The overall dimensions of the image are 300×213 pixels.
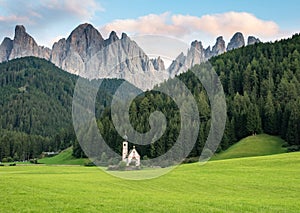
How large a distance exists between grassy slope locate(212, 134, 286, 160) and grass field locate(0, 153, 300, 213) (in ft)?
124

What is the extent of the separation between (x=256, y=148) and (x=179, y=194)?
59564mm

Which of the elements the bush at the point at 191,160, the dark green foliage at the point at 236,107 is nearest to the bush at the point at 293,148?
the dark green foliage at the point at 236,107

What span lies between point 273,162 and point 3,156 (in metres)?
113

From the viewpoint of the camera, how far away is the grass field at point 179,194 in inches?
891

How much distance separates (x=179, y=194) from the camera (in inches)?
1206

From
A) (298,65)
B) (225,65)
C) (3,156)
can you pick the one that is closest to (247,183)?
(298,65)

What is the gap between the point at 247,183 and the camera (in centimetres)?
3641

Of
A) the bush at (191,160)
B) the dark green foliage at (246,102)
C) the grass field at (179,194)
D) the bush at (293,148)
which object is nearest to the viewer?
the grass field at (179,194)

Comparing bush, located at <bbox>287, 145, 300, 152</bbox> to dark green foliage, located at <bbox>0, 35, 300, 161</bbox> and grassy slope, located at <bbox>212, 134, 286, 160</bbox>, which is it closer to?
grassy slope, located at <bbox>212, 134, 286, 160</bbox>

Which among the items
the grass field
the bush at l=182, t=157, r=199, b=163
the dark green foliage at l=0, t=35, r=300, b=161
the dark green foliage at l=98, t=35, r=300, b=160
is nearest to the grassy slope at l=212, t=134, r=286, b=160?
the dark green foliage at l=0, t=35, r=300, b=161

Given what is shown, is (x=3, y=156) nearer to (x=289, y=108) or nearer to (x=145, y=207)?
(x=289, y=108)

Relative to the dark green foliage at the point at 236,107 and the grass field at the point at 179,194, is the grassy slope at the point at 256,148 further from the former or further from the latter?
the grass field at the point at 179,194

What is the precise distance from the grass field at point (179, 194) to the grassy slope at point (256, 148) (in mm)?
37851

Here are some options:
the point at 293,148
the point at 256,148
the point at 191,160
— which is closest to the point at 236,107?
the point at 256,148
